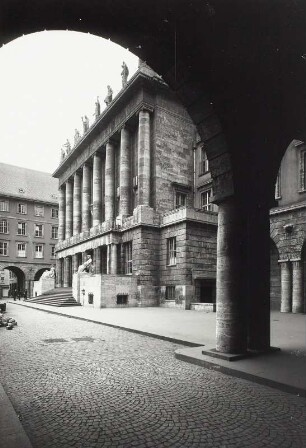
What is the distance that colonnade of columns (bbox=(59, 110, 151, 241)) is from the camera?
26859 mm

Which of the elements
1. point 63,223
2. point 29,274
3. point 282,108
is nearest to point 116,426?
point 282,108

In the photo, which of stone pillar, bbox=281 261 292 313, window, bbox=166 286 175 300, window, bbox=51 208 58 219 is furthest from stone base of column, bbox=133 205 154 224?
window, bbox=51 208 58 219

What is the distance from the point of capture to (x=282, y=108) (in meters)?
7.99

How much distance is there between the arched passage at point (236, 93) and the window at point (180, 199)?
767 inches

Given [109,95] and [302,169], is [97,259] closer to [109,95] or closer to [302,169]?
[109,95]

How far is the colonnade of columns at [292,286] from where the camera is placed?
19.8m

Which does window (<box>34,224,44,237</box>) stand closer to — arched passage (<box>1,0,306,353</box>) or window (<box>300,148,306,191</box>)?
window (<box>300,148,306,191</box>)

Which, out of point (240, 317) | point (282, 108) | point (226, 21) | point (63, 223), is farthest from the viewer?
point (63, 223)

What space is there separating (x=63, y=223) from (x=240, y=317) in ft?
140

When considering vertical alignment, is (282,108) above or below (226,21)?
below

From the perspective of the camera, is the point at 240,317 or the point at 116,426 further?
the point at 240,317

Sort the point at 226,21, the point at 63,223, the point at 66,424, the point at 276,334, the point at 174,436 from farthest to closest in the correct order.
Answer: the point at 63,223, the point at 276,334, the point at 226,21, the point at 66,424, the point at 174,436

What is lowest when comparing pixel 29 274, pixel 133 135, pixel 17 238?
pixel 29 274

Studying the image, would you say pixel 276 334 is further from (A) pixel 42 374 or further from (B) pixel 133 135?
(B) pixel 133 135
